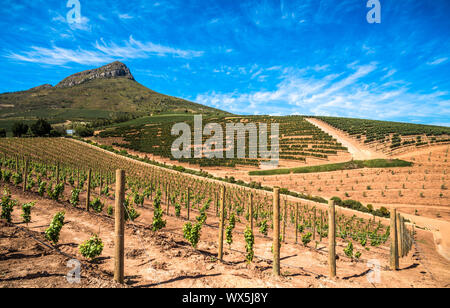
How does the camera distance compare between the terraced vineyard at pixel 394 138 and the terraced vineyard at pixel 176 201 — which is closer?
the terraced vineyard at pixel 176 201

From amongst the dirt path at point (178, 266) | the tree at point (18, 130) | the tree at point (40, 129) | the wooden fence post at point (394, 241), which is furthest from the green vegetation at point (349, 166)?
the tree at point (18, 130)

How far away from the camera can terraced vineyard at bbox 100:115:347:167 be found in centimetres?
5556

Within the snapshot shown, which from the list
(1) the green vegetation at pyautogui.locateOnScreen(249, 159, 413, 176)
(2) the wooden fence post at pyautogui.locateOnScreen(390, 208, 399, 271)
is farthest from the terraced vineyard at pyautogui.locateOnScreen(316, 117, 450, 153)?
(2) the wooden fence post at pyautogui.locateOnScreen(390, 208, 399, 271)

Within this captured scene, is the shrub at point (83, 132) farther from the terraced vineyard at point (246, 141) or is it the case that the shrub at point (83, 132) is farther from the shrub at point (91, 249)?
the shrub at point (91, 249)

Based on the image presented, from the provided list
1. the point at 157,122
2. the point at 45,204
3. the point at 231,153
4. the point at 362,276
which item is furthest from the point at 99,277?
the point at 157,122

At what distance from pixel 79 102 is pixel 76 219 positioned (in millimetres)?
187273

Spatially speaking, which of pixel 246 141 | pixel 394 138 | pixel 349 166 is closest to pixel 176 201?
pixel 349 166

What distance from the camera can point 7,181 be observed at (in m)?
16.4

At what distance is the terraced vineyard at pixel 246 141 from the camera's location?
55562 millimetres

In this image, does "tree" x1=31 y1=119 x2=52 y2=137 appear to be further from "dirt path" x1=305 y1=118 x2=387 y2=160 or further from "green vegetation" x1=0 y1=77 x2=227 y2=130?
"dirt path" x1=305 y1=118 x2=387 y2=160

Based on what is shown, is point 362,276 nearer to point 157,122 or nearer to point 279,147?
point 279,147

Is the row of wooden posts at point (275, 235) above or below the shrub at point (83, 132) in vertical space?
below

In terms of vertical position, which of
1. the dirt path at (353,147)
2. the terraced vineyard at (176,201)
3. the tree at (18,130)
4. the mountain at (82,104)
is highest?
the mountain at (82,104)

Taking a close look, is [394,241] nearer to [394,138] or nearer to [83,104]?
[394,138]
